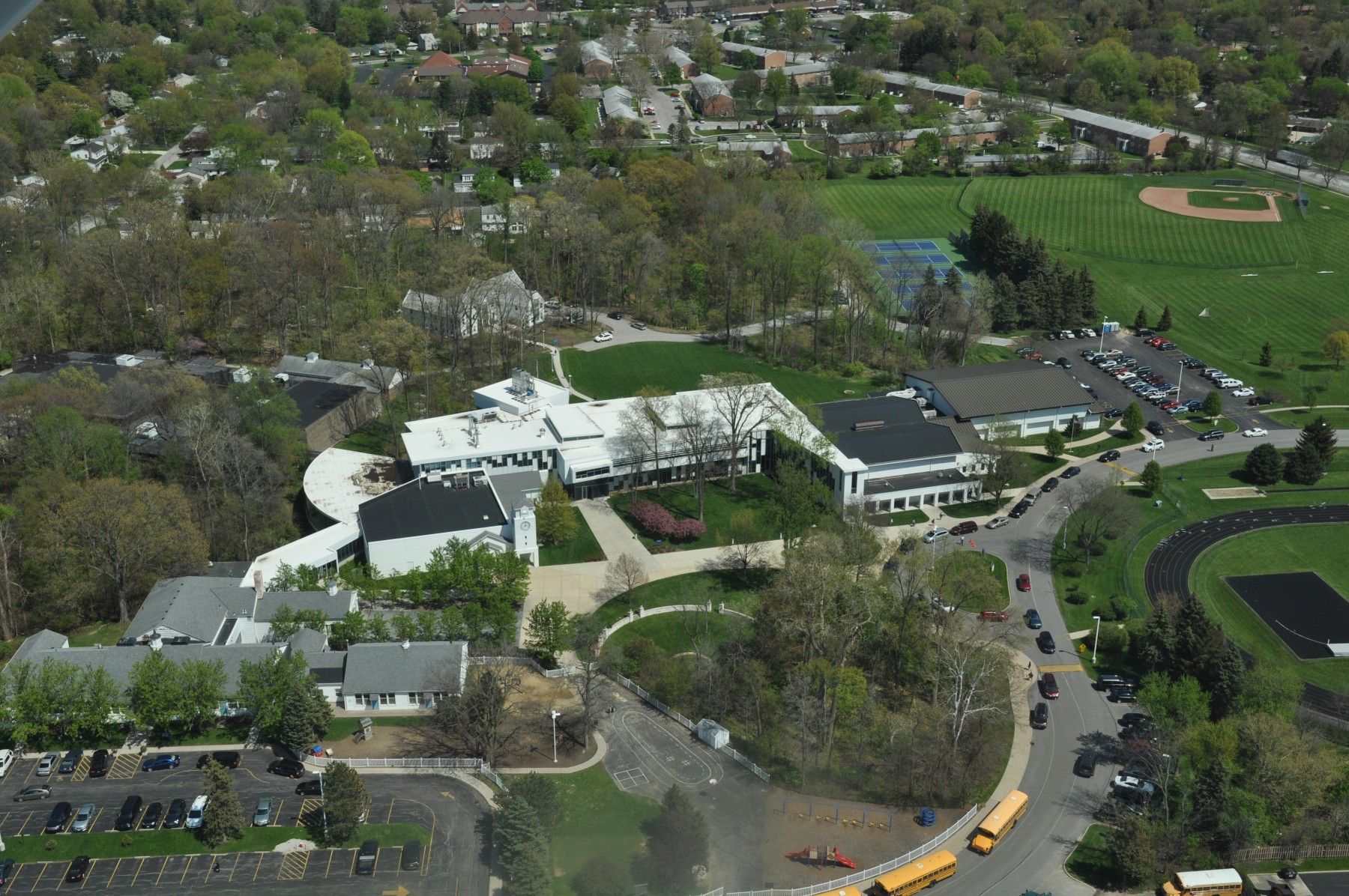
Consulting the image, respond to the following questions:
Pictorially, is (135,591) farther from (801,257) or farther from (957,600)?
(801,257)

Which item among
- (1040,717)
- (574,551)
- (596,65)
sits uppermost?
(596,65)

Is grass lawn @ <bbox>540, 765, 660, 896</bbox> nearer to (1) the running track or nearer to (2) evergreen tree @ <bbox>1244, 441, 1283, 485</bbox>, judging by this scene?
(1) the running track

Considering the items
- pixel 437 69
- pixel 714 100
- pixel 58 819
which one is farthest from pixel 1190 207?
pixel 58 819

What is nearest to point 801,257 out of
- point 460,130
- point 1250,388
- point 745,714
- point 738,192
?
point 738,192

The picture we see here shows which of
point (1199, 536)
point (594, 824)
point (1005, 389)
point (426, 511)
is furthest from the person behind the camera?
point (1005, 389)

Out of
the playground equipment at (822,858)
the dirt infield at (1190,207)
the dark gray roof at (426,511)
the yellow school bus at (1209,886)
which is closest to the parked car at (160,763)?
the dark gray roof at (426,511)

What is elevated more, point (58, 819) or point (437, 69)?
point (437, 69)

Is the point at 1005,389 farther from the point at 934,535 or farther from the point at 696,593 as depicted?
the point at 696,593
